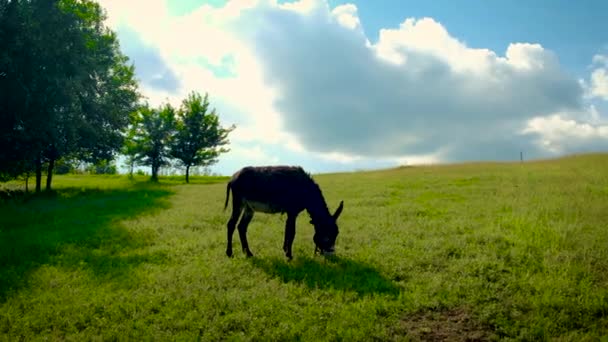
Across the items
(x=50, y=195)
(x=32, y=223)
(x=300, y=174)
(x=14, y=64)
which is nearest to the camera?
(x=300, y=174)

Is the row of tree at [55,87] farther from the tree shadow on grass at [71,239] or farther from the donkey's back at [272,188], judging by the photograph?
the donkey's back at [272,188]

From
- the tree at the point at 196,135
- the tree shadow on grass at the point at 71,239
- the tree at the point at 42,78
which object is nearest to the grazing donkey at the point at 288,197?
the tree shadow on grass at the point at 71,239

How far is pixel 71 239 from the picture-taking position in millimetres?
17078

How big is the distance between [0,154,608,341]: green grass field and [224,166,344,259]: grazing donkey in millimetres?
797

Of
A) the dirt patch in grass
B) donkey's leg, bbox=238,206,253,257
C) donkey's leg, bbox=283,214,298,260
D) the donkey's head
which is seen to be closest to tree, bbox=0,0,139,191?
donkey's leg, bbox=238,206,253,257

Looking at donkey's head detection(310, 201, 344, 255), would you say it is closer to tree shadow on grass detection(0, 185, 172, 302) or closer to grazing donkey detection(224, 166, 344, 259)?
grazing donkey detection(224, 166, 344, 259)

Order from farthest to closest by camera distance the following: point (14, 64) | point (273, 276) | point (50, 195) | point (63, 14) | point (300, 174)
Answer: point (50, 195) → point (63, 14) → point (14, 64) → point (300, 174) → point (273, 276)

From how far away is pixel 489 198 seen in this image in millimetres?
22766

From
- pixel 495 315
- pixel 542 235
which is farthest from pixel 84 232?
pixel 542 235

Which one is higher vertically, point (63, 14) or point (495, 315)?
point (63, 14)

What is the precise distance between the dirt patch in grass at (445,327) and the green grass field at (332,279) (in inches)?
1.3

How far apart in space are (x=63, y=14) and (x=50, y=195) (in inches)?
586

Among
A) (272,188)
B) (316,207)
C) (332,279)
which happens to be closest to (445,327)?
(332,279)

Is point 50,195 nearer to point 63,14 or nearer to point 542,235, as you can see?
point 63,14
